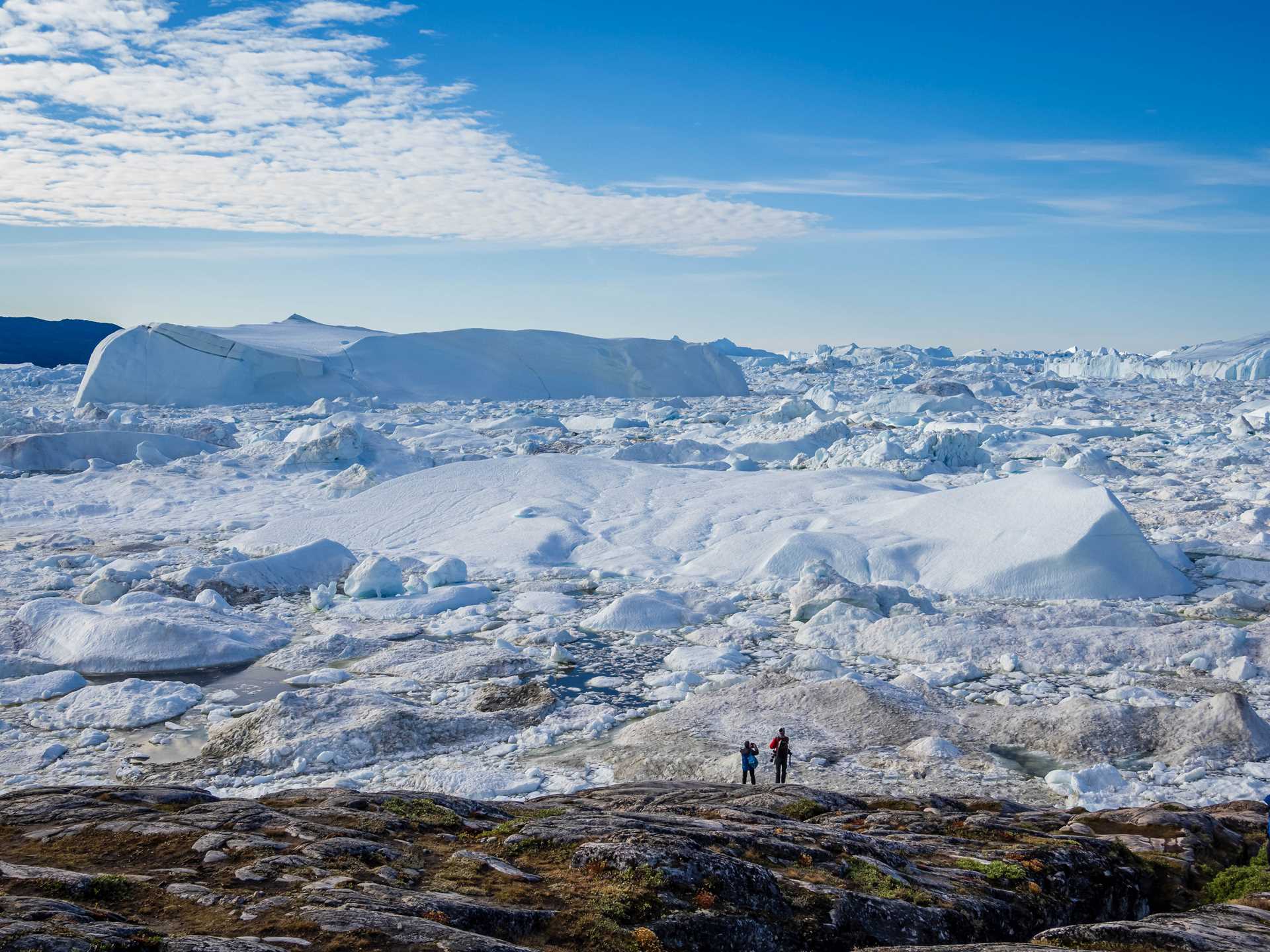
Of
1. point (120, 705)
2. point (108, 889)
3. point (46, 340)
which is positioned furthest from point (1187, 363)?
point (46, 340)

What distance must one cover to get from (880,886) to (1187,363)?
276 feet

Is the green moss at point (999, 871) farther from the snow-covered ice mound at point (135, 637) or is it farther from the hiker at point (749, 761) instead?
the snow-covered ice mound at point (135, 637)

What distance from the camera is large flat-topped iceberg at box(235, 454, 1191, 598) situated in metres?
14.4

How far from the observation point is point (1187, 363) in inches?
2990

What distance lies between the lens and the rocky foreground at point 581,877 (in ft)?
12.8

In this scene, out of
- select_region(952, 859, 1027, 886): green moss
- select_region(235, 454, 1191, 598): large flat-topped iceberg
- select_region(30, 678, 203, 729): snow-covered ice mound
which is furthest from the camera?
select_region(235, 454, 1191, 598): large flat-topped iceberg

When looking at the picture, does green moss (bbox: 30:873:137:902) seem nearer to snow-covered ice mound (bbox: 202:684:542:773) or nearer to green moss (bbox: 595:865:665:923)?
green moss (bbox: 595:865:665:923)

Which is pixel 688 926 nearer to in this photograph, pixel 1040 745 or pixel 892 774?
pixel 892 774

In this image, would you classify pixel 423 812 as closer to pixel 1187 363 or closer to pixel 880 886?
pixel 880 886

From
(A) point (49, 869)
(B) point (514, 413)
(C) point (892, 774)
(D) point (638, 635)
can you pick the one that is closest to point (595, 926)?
(A) point (49, 869)

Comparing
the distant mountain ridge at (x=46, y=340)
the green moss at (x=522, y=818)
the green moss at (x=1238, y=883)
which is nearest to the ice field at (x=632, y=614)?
the green moss at (x=522, y=818)

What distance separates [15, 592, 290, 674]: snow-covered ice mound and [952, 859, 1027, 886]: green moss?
9.27m

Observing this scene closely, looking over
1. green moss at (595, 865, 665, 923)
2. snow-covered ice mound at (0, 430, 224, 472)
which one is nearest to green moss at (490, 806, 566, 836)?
green moss at (595, 865, 665, 923)

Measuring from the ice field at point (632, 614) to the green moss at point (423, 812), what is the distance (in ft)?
6.97
